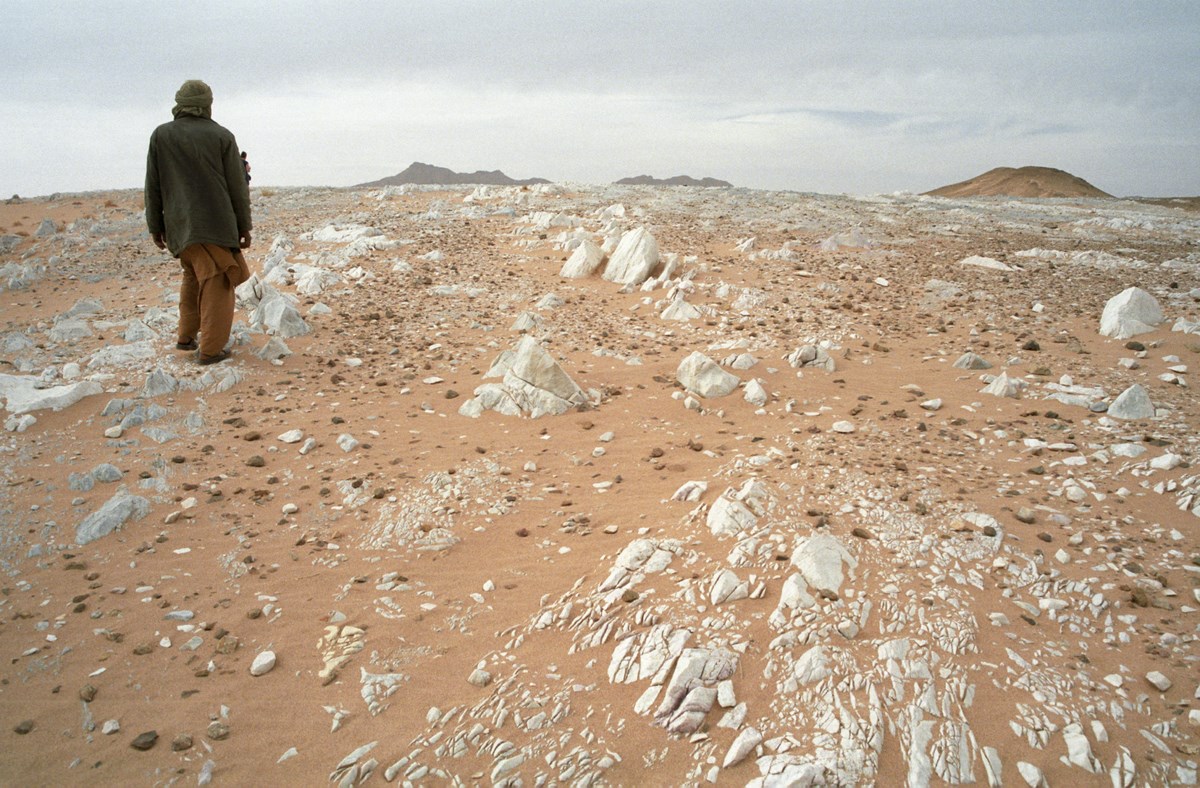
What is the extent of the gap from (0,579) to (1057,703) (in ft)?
18.4

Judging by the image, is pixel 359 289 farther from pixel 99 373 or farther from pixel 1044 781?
pixel 1044 781

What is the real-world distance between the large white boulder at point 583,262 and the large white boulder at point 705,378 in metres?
4.05

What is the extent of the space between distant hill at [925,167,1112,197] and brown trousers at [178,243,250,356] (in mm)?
34410

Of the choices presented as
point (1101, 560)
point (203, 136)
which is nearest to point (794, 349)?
point (1101, 560)

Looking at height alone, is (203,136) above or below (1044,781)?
above

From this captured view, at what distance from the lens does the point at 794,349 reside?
6.87 m

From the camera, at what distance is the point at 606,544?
3.96 m

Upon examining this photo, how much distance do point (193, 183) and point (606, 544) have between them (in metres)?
5.26

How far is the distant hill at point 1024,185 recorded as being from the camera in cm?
3284

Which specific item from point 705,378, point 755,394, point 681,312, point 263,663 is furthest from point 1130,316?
point 263,663

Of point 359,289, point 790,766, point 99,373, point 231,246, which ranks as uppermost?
point 231,246

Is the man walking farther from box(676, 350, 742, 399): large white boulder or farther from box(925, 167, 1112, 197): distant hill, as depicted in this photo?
box(925, 167, 1112, 197): distant hill

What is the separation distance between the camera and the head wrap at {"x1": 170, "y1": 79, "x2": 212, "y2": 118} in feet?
19.2

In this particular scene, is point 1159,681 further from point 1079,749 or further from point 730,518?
point 730,518
